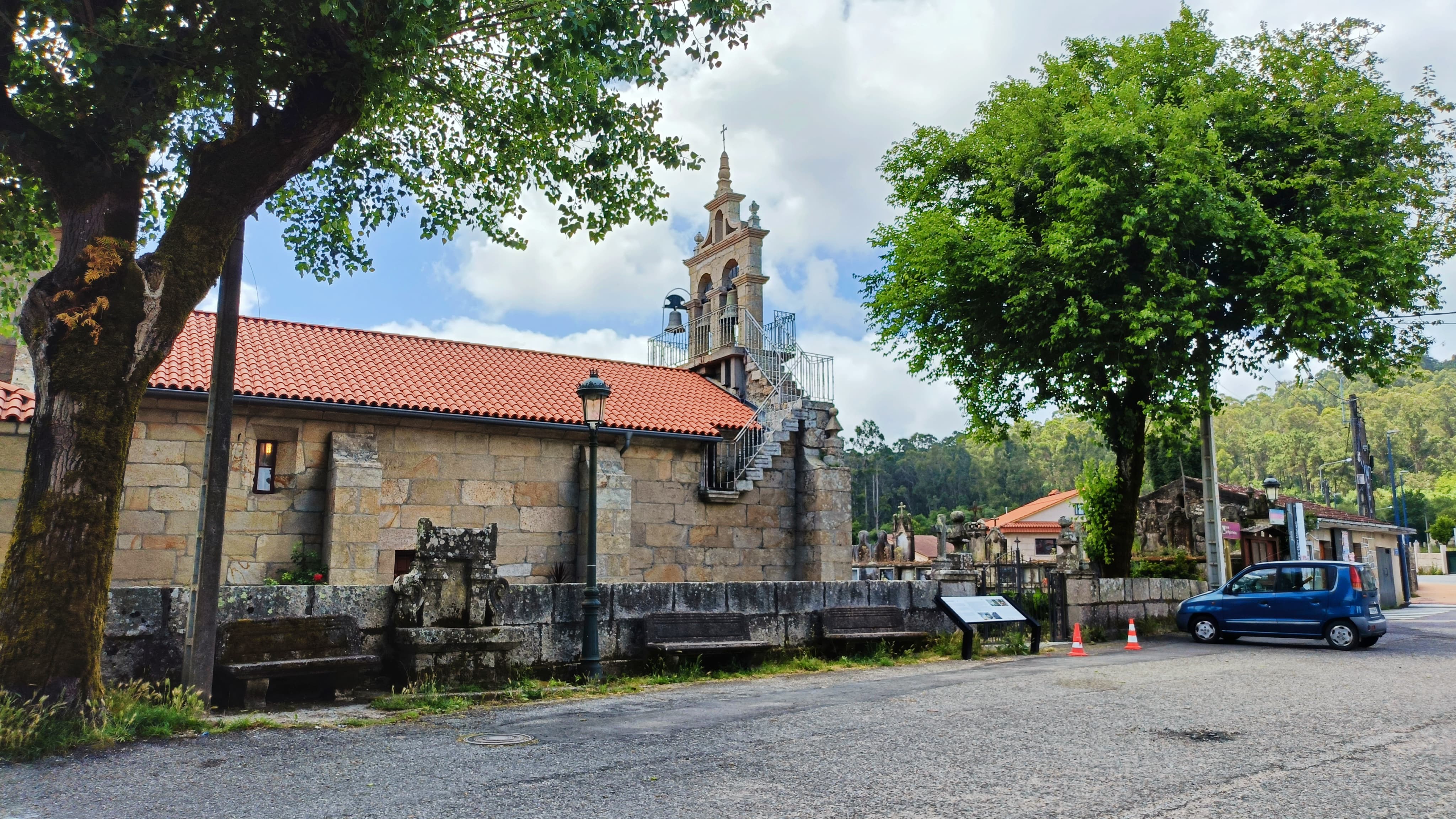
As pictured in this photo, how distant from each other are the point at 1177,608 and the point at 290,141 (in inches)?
692

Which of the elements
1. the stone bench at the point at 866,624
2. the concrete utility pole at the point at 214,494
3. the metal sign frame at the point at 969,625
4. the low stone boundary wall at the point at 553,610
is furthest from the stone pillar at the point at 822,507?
the concrete utility pole at the point at 214,494

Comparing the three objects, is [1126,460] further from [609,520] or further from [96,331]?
[96,331]

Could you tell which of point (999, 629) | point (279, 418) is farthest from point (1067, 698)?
point (279, 418)

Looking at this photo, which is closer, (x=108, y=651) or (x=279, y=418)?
(x=108, y=651)

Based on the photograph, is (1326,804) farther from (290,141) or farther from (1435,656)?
(1435,656)

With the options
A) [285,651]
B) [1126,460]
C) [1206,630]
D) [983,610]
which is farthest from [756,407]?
[285,651]

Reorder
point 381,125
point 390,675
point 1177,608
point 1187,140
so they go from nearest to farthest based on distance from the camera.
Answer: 1. point 390,675
2. point 381,125
3. point 1187,140
4. point 1177,608

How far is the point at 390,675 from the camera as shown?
30.0 ft

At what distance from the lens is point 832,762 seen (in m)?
6.33

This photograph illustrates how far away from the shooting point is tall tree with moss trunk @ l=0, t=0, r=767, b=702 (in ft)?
22.7

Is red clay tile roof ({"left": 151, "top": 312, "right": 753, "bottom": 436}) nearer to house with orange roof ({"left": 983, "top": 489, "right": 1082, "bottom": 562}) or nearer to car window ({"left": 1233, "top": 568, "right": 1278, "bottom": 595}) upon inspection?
car window ({"left": 1233, "top": 568, "right": 1278, "bottom": 595})

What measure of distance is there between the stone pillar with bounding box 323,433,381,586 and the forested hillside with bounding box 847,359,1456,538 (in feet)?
158

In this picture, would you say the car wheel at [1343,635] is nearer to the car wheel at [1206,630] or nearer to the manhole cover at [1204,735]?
the car wheel at [1206,630]

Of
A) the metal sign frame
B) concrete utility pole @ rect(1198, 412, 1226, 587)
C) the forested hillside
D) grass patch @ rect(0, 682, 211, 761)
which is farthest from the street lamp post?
the forested hillside
